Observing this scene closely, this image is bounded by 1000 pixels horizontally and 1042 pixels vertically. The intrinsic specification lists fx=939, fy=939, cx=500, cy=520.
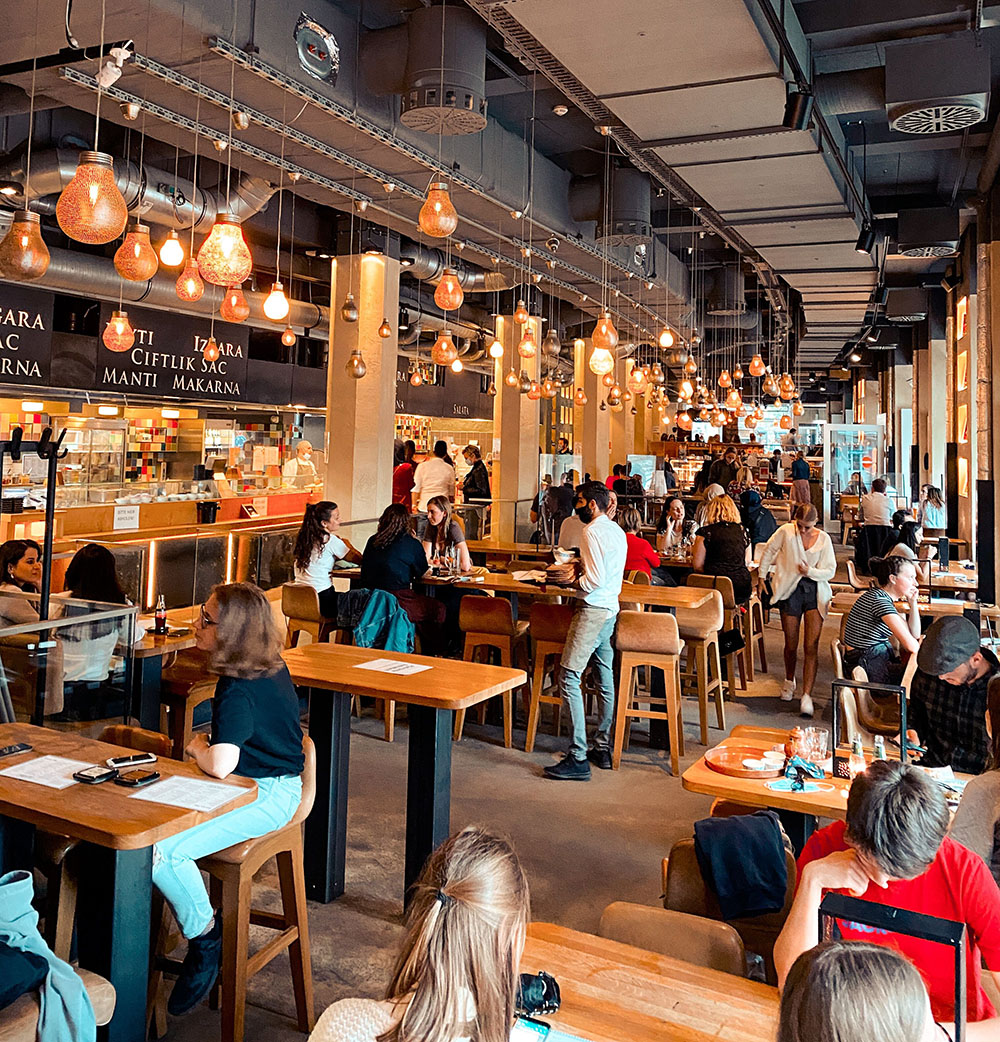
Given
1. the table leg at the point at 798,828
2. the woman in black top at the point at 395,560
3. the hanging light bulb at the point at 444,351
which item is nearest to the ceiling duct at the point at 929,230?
the hanging light bulb at the point at 444,351

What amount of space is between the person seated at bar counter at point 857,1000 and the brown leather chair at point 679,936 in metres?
0.79

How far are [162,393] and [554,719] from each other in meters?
7.28

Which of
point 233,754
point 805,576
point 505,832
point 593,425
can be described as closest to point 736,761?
point 505,832

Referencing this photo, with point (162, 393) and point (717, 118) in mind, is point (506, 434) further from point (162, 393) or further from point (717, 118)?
point (717, 118)

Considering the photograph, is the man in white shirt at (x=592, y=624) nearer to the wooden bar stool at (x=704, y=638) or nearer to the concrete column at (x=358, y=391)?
the wooden bar stool at (x=704, y=638)

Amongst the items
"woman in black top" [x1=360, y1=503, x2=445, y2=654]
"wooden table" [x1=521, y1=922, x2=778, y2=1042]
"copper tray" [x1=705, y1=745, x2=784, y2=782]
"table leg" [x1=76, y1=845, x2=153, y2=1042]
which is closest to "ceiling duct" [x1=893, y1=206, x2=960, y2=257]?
"woman in black top" [x1=360, y1=503, x2=445, y2=654]

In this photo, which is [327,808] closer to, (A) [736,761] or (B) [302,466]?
(A) [736,761]

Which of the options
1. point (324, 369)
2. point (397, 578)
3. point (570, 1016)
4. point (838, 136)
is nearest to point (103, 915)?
point (570, 1016)

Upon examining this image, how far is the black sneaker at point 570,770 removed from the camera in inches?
213

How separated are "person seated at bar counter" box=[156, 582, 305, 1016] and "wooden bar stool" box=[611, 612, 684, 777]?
2.91 m

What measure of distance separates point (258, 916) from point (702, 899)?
4.93 ft

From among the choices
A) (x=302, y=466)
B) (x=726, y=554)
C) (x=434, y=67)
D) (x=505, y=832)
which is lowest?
(x=505, y=832)

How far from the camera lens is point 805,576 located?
7.00 metres

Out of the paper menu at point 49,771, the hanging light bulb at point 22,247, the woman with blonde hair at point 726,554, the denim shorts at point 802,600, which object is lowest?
the paper menu at point 49,771
